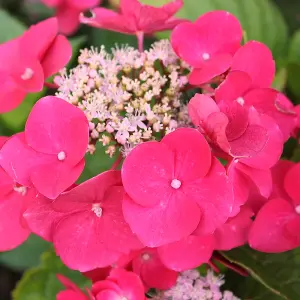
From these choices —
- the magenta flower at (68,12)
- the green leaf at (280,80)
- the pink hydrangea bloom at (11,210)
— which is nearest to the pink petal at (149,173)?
the pink hydrangea bloom at (11,210)

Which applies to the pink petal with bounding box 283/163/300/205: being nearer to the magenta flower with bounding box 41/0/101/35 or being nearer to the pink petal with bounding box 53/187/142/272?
the pink petal with bounding box 53/187/142/272

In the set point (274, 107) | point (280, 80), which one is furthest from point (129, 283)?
point (280, 80)

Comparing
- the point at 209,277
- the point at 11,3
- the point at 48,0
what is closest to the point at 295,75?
the point at 209,277

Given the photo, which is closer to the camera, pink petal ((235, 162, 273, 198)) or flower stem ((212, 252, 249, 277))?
pink petal ((235, 162, 273, 198))

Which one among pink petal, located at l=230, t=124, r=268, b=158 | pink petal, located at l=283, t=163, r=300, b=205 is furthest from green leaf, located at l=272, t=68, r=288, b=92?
pink petal, located at l=230, t=124, r=268, b=158

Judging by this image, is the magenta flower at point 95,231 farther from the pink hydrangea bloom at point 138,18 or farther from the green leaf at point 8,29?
the green leaf at point 8,29

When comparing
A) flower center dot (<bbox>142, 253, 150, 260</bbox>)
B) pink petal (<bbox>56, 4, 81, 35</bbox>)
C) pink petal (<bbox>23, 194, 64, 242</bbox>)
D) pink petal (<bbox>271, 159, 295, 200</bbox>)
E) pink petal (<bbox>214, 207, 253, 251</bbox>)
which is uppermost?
pink petal (<bbox>23, 194, 64, 242</bbox>)

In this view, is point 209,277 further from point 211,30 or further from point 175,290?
point 211,30
